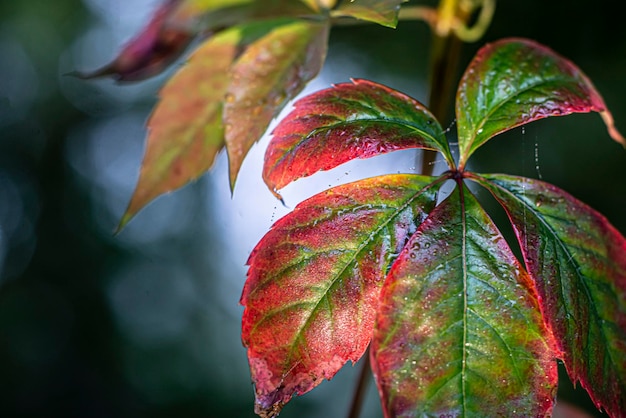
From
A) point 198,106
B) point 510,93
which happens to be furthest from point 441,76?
point 198,106

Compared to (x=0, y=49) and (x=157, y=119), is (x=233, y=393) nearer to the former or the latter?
(x=0, y=49)

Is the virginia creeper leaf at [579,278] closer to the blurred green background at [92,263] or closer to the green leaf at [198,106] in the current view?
the green leaf at [198,106]

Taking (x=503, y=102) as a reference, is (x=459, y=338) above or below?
below

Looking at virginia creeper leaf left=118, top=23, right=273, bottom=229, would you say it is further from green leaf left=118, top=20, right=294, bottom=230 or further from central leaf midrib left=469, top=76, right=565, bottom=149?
central leaf midrib left=469, top=76, right=565, bottom=149

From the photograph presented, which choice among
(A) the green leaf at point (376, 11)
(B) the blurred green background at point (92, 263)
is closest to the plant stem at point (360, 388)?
(A) the green leaf at point (376, 11)

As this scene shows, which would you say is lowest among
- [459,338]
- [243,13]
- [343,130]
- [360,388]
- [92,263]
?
[92,263]

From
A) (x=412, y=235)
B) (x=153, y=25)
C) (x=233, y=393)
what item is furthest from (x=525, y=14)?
(x=233, y=393)

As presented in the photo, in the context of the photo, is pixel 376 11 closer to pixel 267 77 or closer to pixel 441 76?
pixel 267 77

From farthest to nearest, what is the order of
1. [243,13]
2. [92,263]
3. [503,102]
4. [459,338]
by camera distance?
[92,263] → [243,13] → [503,102] → [459,338]
